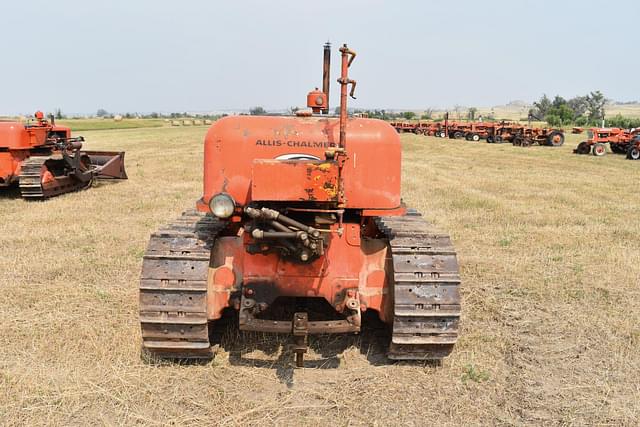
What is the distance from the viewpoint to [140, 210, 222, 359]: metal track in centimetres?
426

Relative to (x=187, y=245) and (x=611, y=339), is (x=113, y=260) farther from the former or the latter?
(x=611, y=339)

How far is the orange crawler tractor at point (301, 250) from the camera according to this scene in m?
4.05

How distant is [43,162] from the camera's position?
12.4 metres

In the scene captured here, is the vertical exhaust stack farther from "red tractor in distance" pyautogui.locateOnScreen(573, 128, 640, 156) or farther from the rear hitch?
"red tractor in distance" pyautogui.locateOnScreen(573, 128, 640, 156)

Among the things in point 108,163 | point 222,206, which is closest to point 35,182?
point 108,163

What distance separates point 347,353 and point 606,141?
27.9 meters

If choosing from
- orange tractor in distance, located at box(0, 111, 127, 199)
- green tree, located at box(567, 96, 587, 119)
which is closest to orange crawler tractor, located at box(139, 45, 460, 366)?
orange tractor in distance, located at box(0, 111, 127, 199)

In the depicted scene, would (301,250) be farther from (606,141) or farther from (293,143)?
(606,141)

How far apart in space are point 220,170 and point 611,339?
13.3 feet

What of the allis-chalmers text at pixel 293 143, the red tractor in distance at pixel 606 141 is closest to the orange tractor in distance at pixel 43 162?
the allis-chalmers text at pixel 293 143

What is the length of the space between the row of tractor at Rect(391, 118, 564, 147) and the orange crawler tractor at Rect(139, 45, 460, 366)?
3035 centimetres

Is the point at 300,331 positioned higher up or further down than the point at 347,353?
higher up

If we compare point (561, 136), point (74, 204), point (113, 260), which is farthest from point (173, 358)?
point (561, 136)

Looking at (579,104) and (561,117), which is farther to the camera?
(579,104)
